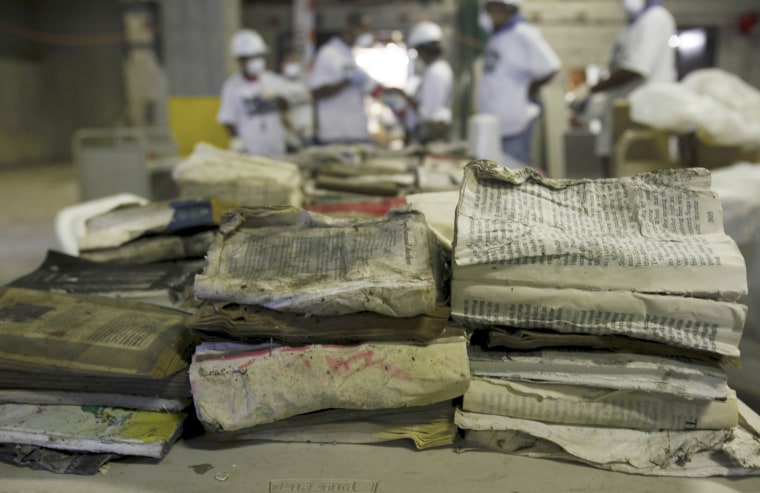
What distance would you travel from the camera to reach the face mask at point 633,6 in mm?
4375

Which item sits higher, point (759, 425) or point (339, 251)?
point (339, 251)

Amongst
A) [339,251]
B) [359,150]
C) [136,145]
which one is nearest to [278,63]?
[136,145]

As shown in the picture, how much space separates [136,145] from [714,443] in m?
4.50

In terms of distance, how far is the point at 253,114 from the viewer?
17.4 feet

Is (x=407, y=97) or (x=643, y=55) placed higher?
(x=643, y=55)

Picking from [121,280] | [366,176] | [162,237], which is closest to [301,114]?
[366,176]

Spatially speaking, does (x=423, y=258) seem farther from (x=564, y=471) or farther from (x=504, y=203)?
(x=564, y=471)

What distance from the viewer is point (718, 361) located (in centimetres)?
120

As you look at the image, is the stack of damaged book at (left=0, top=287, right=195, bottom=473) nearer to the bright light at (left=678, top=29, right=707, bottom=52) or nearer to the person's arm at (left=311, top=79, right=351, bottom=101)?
the person's arm at (left=311, top=79, right=351, bottom=101)

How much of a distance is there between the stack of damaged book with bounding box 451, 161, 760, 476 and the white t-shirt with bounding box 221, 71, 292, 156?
169 inches

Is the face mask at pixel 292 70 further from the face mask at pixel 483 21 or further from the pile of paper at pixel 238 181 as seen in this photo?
the pile of paper at pixel 238 181

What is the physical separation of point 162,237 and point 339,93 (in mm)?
3713

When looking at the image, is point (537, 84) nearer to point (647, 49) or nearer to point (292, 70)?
point (647, 49)

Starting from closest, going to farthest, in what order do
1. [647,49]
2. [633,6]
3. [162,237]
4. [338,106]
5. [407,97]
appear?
[162,237] → [647,49] → [633,6] → [338,106] → [407,97]
